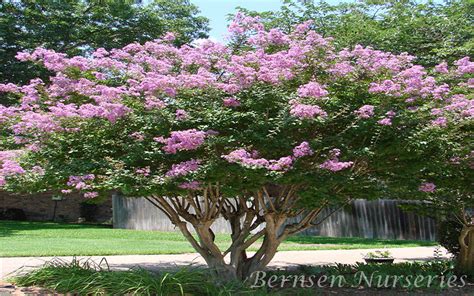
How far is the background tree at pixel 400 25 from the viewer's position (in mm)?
13516

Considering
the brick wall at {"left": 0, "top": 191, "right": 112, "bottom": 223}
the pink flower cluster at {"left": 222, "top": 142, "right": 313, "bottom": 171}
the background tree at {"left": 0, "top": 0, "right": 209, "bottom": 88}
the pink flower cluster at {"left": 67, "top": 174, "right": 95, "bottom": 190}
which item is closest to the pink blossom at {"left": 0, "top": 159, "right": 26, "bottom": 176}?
the pink flower cluster at {"left": 67, "top": 174, "right": 95, "bottom": 190}

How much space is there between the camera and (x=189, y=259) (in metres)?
12.2

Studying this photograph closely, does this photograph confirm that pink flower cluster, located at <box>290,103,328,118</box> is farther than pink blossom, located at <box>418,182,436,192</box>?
No

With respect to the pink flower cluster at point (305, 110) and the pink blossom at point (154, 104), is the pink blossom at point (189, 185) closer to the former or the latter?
the pink blossom at point (154, 104)

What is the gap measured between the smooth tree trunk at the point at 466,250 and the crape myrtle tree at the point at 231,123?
2703 mm

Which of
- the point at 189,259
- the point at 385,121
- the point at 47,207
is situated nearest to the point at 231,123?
the point at 385,121

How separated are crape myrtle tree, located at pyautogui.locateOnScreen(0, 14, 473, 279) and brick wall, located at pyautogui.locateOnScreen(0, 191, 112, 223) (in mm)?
20239

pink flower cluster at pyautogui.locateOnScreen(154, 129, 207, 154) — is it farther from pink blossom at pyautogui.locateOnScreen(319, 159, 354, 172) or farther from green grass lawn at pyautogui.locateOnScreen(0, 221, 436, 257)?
green grass lawn at pyautogui.locateOnScreen(0, 221, 436, 257)

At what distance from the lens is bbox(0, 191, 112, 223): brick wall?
2672cm

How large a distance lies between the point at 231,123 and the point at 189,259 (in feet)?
19.7

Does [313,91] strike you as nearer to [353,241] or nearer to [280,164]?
[280,164]

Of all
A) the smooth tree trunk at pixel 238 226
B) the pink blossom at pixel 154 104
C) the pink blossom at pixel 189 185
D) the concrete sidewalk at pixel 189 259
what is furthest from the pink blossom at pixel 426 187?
the concrete sidewalk at pixel 189 259

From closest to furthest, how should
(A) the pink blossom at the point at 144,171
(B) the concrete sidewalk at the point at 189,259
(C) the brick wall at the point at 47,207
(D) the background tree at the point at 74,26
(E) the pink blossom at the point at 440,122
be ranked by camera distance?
(A) the pink blossom at the point at 144,171 < (E) the pink blossom at the point at 440,122 < (B) the concrete sidewalk at the point at 189,259 < (D) the background tree at the point at 74,26 < (C) the brick wall at the point at 47,207

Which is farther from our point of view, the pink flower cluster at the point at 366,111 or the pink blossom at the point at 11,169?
the pink blossom at the point at 11,169
